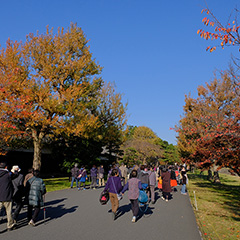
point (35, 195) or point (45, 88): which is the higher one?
point (45, 88)

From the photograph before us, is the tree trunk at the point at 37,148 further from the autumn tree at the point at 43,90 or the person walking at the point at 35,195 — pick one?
the person walking at the point at 35,195

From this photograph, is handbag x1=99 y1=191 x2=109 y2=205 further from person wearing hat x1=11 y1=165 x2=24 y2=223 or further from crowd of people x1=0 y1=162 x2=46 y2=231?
person wearing hat x1=11 y1=165 x2=24 y2=223

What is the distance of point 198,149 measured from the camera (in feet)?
60.1

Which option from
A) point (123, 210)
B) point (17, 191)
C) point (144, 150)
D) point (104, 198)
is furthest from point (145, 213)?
point (144, 150)

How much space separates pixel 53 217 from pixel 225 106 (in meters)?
20.9

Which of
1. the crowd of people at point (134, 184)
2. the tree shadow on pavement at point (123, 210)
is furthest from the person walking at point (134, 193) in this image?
the tree shadow on pavement at point (123, 210)

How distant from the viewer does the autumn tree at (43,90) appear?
16656 millimetres

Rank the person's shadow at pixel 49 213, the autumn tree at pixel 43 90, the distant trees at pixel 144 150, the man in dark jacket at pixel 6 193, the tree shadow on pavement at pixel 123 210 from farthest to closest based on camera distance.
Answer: the distant trees at pixel 144 150
the autumn tree at pixel 43 90
the tree shadow on pavement at pixel 123 210
the person's shadow at pixel 49 213
the man in dark jacket at pixel 6 193

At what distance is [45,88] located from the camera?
17438mm

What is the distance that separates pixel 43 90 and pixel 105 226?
1248 centimetres

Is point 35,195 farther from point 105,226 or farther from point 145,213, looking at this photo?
point 145,213

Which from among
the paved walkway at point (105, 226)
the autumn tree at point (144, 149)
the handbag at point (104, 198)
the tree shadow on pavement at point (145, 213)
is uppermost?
the autumn tree at point (144, 149)

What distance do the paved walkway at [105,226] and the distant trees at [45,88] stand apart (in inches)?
347

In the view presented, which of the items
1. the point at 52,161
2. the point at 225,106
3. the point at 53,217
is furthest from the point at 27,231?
the point at 52,161
